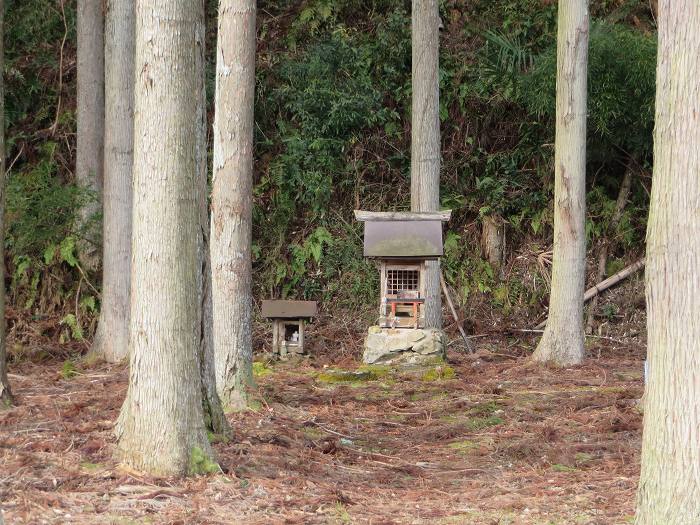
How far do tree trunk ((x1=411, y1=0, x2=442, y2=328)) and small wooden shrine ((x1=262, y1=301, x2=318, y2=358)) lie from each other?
6.80ft

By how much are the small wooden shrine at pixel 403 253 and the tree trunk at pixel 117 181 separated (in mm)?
3439

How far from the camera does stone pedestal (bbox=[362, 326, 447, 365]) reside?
1381cm

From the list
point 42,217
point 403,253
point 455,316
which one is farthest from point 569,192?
point 42,217

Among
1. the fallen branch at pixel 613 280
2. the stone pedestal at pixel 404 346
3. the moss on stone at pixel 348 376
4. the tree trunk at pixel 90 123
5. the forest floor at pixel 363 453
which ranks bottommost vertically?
the forest floor at pixel 363 453

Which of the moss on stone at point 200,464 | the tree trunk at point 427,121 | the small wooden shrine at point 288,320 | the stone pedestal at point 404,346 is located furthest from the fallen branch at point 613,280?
the moss on stone at point 200,464

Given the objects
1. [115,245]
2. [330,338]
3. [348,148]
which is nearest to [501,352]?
[330,338]

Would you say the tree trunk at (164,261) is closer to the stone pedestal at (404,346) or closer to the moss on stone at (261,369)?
the moss on stone at (261,369)

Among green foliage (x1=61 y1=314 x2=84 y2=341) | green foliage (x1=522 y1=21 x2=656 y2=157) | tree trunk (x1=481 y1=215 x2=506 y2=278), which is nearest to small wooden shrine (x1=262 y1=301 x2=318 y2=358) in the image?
green foliage (x1=61 y1=314 x2=84 y2=341)

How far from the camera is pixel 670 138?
549 centimetres

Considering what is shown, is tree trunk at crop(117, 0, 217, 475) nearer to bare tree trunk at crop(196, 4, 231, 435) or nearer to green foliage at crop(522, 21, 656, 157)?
bare tree trunk at crop(196, 4, 231, 435)

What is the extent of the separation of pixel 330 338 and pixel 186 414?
382 inches

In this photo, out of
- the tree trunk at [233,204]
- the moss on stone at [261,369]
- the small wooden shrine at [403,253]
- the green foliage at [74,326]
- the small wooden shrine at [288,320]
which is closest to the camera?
the tree trunk at [233,204]

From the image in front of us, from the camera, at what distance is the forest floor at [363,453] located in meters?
6.37

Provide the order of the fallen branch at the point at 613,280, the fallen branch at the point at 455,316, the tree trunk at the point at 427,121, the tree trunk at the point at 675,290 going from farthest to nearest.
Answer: the fallen branch at the point at 613,280, the fallen branch at the point at 455,316, the tree trunk at the point at 427,121, the tree trunk at the point at 675,290
